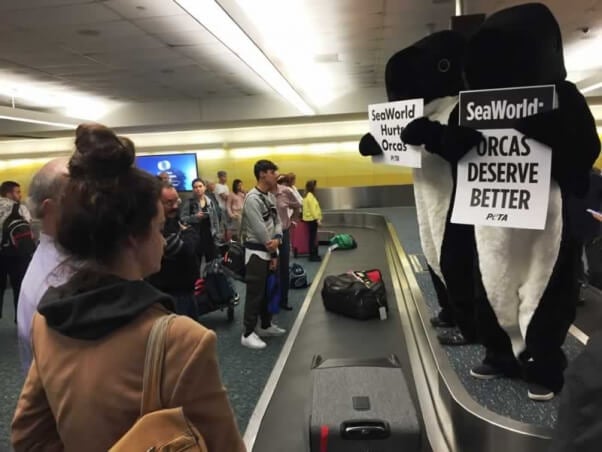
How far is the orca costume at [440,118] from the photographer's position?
2652 mm

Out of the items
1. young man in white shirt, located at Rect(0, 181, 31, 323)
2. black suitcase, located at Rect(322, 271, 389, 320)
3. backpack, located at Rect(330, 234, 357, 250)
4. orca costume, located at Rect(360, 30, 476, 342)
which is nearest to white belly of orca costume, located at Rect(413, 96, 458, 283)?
orca costume, located at Rect(360, 30, 476, 342)

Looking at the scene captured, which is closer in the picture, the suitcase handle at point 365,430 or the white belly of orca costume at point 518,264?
the white belly of orca costume at point 518,264

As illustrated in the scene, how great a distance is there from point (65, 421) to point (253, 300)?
154 inches

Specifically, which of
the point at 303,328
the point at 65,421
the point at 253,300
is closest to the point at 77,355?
the point at 65,421

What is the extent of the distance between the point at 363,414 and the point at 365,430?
0.10 meters

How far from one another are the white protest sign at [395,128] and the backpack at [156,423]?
6.55ft

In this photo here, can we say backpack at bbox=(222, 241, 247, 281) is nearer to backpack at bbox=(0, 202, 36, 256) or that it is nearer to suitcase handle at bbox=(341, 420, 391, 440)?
backpack at bbox=(0, 202, 36, 256)

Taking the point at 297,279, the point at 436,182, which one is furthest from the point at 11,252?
the point at 436,182

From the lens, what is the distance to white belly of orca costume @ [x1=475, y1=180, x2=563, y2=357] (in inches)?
83.9

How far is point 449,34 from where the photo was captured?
8.73 feet

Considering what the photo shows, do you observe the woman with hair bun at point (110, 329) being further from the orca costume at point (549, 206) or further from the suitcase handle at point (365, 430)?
the orca costume at point (549, 206)

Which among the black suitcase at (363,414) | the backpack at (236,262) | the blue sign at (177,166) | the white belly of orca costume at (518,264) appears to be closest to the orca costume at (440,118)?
the white belly of orca costume at (518,264)

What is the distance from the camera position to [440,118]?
2.68m

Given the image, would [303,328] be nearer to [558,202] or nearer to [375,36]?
[558,202]
